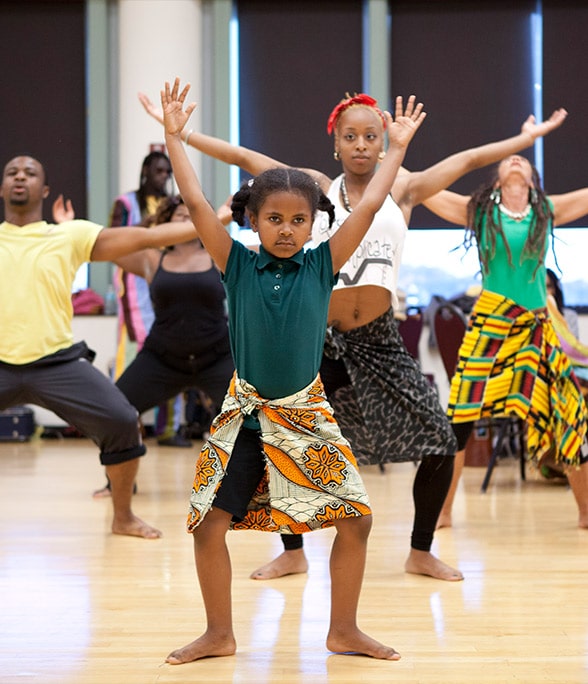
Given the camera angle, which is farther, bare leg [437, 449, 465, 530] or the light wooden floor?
bare leg [437, 449, 465, 530]

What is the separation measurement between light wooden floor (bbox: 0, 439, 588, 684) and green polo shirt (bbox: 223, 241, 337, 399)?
2.40ft

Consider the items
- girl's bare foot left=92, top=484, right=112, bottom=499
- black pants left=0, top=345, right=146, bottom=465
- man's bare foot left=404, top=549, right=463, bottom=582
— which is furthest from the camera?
girl's bare foot left=92, top=484, right=112, bottom=499

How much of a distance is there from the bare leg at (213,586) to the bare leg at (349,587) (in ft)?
0.90

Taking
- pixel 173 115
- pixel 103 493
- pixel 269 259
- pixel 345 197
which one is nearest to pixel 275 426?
pixel 269 259

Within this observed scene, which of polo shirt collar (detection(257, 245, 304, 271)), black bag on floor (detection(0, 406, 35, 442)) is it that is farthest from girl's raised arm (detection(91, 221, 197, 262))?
black bag on floor (detection(0, 406, 35, 442))

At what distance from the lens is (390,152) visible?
2895 mm

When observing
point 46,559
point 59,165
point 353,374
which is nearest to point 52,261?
point 46,559

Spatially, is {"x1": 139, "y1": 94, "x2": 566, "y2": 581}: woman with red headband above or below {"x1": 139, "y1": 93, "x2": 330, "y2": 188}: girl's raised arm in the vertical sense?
below

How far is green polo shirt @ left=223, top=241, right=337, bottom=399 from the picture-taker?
2.74 m

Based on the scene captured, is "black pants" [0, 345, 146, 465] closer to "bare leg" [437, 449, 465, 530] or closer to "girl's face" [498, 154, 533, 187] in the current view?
"bare leg" [437, 449, 465, 530]

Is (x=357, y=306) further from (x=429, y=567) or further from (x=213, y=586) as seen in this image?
(x=213, y=586)

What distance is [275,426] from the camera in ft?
8.99

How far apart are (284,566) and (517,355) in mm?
1518

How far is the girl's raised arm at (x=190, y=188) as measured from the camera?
108 inches
